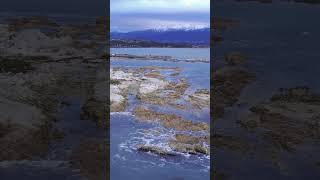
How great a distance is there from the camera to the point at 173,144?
9969 mm

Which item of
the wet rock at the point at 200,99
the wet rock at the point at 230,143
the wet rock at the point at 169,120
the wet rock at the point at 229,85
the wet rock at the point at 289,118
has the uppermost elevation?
the wet rock at the point at 229,85

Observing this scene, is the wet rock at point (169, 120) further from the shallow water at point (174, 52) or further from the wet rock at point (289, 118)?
the shallow water at point (174, 52)

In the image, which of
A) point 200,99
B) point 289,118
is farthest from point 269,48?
point 200,99

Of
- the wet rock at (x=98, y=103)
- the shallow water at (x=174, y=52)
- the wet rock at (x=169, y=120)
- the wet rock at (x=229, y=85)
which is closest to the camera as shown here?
the wet rock at (x=98, y=103)

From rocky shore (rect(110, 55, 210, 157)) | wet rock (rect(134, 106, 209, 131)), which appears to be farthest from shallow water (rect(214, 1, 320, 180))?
wet rock (rect(134, 106, 209, 131))

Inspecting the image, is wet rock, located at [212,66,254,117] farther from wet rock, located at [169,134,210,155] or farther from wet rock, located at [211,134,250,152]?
wet rock, located at [169,134,210,155]

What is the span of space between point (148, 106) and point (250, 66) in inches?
296

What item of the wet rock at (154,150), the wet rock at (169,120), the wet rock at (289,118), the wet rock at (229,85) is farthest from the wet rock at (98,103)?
the wet rock at (169,120)

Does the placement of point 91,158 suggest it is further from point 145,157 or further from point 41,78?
point 145,157

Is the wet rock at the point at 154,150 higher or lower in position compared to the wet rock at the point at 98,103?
lower

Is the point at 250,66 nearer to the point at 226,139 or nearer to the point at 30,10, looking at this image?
the point at 226,139

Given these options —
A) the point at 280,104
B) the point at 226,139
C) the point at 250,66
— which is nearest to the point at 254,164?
the point at 226,139

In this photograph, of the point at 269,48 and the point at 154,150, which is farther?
the point at 154,150

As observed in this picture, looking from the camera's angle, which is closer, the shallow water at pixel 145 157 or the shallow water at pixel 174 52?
the shallow water at pixel 145 157
